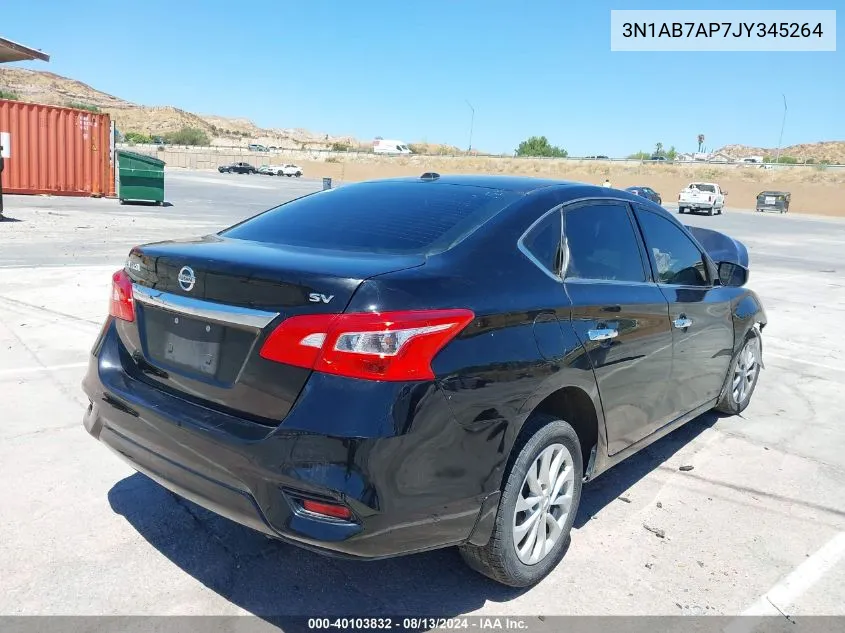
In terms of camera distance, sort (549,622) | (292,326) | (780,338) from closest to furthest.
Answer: (292,326) → (549,622) → (780,338)

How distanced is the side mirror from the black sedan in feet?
4.39

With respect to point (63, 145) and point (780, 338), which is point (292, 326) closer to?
point (780, 338)

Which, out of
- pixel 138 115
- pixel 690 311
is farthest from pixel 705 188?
pixel 138 115

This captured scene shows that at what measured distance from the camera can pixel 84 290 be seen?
337 inches

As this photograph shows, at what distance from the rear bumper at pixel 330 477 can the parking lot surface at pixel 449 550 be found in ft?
1.71

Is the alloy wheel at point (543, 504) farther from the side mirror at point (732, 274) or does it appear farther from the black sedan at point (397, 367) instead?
the side mirror at point (732, 274)

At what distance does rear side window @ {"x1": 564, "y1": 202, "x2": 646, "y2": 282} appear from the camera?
11.1 feet

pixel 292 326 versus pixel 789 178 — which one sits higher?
pixel 789 178

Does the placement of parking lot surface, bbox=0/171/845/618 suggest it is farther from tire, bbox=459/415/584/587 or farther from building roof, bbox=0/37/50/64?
building roof, bbox=0/37/50/64

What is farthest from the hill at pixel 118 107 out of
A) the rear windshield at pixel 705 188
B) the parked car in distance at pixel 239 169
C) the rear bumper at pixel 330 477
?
the rear bumper at pixel 330 477

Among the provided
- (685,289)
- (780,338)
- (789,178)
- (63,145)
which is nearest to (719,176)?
(789,178)

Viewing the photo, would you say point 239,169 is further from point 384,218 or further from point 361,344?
point 361,344

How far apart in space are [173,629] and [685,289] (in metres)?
3.22

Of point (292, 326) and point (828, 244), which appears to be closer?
point (292, 326)
